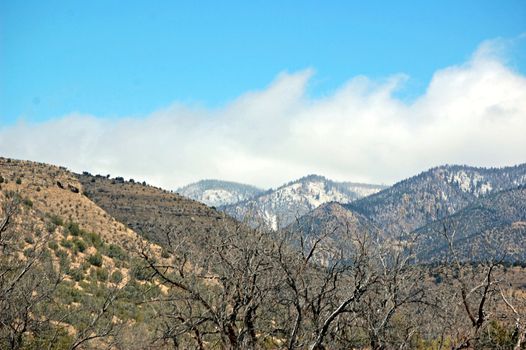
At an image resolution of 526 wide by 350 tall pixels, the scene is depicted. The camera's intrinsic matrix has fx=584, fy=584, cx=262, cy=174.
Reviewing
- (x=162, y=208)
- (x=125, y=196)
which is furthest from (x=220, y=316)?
(x=125, y=196)

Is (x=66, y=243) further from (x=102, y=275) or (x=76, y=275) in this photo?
(x=76, y=275)

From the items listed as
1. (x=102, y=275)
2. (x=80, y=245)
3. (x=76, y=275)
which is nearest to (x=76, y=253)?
(x=80, y=245)

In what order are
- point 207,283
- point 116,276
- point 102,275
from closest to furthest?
point 207,283, point 116,276, point 102,275

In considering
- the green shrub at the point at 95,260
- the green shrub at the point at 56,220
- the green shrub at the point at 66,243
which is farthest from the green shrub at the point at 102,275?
the green shrub at the point at 56,220

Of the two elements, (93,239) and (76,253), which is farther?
(93,239)

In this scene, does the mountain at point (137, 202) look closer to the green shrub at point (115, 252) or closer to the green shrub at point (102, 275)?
the green shrub at point (115, 252)

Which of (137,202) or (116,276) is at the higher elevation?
(137,202)

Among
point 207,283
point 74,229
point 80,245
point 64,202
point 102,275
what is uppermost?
point 64,202

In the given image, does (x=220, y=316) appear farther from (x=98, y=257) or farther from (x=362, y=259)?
(x=98, y=257)

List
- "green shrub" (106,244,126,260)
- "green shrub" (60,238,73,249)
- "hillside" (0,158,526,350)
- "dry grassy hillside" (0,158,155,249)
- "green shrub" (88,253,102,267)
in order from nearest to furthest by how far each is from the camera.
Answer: "hillside" (0,158,526,350)
"green shrub" (88,253,102,267)
"green shrub" (60,238,73,249)
"green shrub" (106,244,126,260)
"dry grassy hillside" (0,158,155,249)

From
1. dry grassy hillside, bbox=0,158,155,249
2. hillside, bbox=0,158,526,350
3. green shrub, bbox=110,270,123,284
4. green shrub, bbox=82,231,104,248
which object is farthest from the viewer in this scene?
dry grassy hillside, bbox=0,158,155,249

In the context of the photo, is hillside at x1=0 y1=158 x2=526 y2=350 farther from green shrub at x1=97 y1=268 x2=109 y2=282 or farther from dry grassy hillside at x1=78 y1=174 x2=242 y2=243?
dry grassy hillside at x1=78 y1=174 x2=242 y2=243

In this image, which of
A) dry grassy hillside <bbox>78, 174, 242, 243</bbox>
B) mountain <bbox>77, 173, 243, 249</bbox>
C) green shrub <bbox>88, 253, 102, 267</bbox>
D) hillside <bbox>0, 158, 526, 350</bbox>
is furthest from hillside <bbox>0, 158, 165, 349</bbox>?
mountain <bbox>77, 173, 243, 249</bbox>

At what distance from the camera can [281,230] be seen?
14.1 metres
